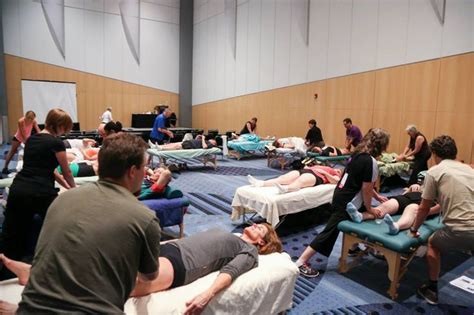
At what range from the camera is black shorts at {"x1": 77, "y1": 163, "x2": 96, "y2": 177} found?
4.80 metres

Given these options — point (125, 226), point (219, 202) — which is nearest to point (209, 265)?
point (125, 226)

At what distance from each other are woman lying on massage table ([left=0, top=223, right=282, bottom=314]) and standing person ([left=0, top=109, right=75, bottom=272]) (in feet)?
1.78

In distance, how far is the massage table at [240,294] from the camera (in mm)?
1846

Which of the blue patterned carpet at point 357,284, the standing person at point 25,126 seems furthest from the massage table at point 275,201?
the standing person at point 25,126

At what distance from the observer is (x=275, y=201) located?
3.80 metres

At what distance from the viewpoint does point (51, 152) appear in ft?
8.40

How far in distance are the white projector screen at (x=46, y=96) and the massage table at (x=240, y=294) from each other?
1146 cm

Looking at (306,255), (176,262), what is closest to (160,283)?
(176,262)

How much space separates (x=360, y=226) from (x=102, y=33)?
12241 millimetres

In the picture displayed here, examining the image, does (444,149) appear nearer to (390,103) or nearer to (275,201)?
(275,201)

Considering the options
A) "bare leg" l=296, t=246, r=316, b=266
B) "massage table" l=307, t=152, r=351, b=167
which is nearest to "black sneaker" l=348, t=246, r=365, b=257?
"bare leg" l=296, t=246, r=316, b=266

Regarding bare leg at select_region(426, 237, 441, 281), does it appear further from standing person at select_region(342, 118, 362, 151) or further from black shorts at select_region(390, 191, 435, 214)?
standing person at select_region(342, 118, 362, 151)

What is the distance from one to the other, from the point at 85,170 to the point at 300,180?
2.80 meters

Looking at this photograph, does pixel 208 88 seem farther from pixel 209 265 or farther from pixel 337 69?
pixel 209 265
